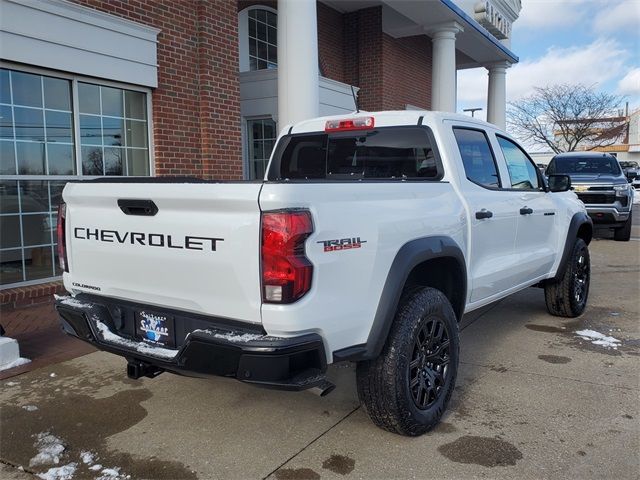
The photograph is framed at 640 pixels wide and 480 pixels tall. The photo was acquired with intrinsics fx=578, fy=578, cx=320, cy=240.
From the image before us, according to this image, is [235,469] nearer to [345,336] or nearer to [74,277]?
[345,336]

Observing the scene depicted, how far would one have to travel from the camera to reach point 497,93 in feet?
53.3

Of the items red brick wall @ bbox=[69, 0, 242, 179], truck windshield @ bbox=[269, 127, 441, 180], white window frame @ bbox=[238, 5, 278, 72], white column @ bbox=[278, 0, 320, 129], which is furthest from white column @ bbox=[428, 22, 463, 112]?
truck windshield @ bbox=[269, 127, 441, 180]

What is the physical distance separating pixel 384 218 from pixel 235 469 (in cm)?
154

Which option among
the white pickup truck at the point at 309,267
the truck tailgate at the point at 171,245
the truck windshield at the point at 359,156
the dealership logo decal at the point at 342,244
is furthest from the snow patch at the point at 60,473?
the truck windshield at the point at 359,156

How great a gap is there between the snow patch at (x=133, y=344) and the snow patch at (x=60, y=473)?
0.71 m

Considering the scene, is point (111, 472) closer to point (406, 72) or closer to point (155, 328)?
point (155, 328)

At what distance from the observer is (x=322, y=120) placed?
4609 millimetres

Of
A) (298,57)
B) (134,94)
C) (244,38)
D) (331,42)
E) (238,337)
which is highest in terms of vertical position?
(331,42)

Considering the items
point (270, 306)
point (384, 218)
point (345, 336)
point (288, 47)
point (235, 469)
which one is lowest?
point (235, 469)

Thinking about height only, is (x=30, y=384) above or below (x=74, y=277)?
below

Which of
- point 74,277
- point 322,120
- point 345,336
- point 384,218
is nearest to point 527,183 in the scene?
point 322,120

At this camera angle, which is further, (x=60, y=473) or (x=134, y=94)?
(x=134, y=94)

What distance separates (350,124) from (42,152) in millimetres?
3599

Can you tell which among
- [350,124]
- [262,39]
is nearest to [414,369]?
[350,124]
